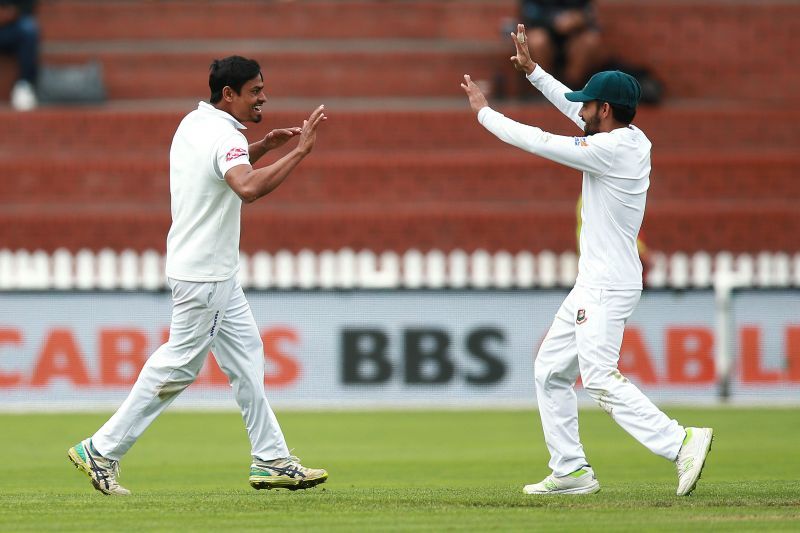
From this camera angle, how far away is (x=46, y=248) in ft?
59.7

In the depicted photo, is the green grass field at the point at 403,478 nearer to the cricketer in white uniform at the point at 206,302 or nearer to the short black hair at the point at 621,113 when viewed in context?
the cricketer in white uniform at the point at 206,302

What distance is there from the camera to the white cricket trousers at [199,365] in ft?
25.1

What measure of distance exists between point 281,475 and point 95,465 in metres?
0.93

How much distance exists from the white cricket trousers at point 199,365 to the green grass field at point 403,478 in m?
0.31

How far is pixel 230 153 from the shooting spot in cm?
731

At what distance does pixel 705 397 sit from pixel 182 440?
542 centimetres

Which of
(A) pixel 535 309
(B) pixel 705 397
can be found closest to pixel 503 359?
(A) pixel 535 309

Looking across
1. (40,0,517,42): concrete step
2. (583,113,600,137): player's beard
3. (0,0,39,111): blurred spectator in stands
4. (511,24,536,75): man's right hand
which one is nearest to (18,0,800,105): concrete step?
(40,0,517,42): concrete step

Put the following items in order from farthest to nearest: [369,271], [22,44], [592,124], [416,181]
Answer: [22,44], [416,181], [369,271], [592,124]

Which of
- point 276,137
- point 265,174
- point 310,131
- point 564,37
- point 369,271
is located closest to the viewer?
point 265,174

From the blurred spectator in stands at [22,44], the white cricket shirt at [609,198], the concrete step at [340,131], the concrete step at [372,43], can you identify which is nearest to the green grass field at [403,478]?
the white cricket shirt at [609,198]

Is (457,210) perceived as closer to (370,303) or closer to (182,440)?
(370,303)

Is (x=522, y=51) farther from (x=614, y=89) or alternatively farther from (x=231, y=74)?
(x=231, y=74)

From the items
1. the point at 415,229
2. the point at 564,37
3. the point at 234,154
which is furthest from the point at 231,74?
the point at 564,37
